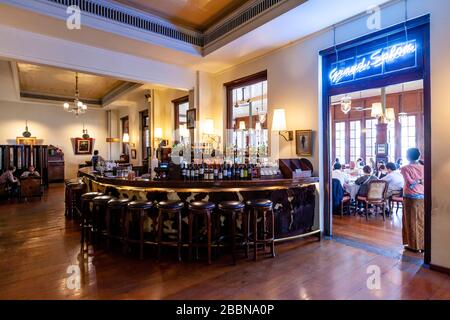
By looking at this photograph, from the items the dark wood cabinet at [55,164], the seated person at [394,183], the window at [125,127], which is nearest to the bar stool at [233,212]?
the seated person at [394,183]

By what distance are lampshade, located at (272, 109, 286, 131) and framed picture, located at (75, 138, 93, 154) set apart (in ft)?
35.1

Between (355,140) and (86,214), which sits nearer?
(86,214)

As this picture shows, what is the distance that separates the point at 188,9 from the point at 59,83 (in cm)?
696

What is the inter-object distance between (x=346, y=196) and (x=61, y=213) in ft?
22.2

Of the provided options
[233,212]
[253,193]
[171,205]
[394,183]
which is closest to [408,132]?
[394,183]

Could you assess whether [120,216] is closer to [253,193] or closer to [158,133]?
[253,193]

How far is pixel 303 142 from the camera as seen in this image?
4777 mm

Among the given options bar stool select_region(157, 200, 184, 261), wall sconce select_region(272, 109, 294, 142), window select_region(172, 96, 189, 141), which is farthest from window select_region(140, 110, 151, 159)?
bar stool select_region(157, 200, 184, 261)

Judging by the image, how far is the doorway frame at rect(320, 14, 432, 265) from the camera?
10.9 feet

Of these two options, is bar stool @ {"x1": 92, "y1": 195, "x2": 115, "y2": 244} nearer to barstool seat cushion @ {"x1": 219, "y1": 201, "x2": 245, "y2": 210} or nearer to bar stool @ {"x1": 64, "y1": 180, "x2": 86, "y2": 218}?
bar stool @ {"x1": 64, "y1": 180, "x2": 86, "y2": 218}

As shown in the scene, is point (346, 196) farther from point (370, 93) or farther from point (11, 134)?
point (11, 134)

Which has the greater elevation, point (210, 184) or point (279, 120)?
point (279, 120)
